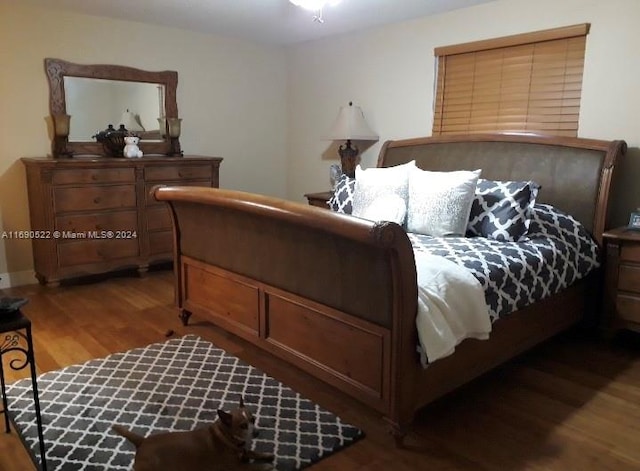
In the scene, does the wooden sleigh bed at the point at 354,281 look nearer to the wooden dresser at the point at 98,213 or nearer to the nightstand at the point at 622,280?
the nightstand at the point at 622,280

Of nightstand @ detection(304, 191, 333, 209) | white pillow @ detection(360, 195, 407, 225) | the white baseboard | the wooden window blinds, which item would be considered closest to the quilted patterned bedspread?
white pillow @ detection(360, 195, 407, 225)

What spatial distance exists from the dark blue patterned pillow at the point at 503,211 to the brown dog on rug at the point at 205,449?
1830mm

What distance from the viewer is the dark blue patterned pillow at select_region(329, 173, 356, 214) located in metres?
3.58

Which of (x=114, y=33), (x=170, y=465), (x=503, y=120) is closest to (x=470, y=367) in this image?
Answer: (x=170, y=465)

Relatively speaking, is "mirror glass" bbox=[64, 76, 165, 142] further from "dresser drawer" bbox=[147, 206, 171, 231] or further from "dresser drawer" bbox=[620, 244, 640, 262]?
"dresser drawer" bbox=[620, 244, 640, 262]

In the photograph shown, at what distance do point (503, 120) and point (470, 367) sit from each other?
2143mm

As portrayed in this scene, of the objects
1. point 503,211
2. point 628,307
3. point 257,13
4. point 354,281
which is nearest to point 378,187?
point 503,211

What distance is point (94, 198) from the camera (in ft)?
13.4

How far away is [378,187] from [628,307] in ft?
5.22

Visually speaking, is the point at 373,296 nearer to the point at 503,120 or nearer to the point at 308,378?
the point at 308,378

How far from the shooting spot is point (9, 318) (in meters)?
1.82

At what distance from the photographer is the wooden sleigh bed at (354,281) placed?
1971 mm

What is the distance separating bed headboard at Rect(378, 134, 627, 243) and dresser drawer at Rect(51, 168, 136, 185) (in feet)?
7.79

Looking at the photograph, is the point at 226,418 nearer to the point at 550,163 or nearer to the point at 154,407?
the point at 154,407
